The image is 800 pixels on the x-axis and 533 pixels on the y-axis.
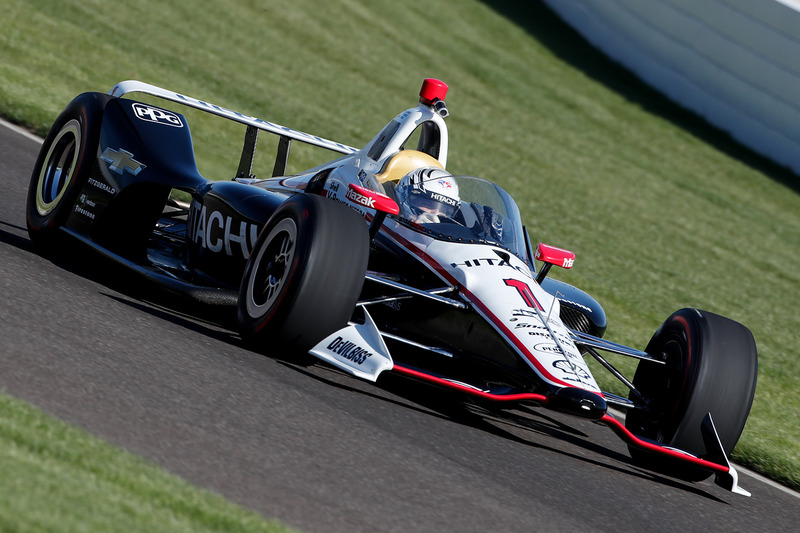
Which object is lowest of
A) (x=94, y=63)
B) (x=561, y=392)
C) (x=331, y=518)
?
(x=94, y=63)

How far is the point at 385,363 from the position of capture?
5195mm

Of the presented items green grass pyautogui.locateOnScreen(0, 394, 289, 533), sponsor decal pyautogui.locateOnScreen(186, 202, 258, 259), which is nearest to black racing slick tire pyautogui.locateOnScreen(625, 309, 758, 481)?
sponsor decal pyautogui.locateOnScreen(186, 202, 258, 259)

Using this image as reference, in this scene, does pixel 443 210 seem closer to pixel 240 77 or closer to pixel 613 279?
pixel 613 279

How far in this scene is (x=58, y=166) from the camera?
23.9 ft

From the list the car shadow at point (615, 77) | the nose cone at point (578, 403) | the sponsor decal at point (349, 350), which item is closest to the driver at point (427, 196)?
the sponsor decal at point (349, 350)

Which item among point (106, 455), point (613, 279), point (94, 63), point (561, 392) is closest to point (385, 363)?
point (561, 392)

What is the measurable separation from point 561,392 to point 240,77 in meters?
11.8

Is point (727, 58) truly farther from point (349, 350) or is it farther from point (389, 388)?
point (349, 350)

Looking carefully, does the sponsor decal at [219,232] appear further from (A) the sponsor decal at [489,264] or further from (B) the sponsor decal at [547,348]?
(B) the sponsor decal at [547,348]

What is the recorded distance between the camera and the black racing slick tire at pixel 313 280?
5301 mm

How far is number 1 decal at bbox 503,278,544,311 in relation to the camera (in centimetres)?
579

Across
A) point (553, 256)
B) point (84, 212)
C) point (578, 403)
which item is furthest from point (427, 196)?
point (84, 212)

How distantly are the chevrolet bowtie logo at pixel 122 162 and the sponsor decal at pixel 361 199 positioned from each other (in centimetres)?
161

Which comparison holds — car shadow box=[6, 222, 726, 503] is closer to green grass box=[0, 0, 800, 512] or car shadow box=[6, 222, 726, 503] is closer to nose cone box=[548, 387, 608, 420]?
nose cone box=[548, 387, 608, 420]
